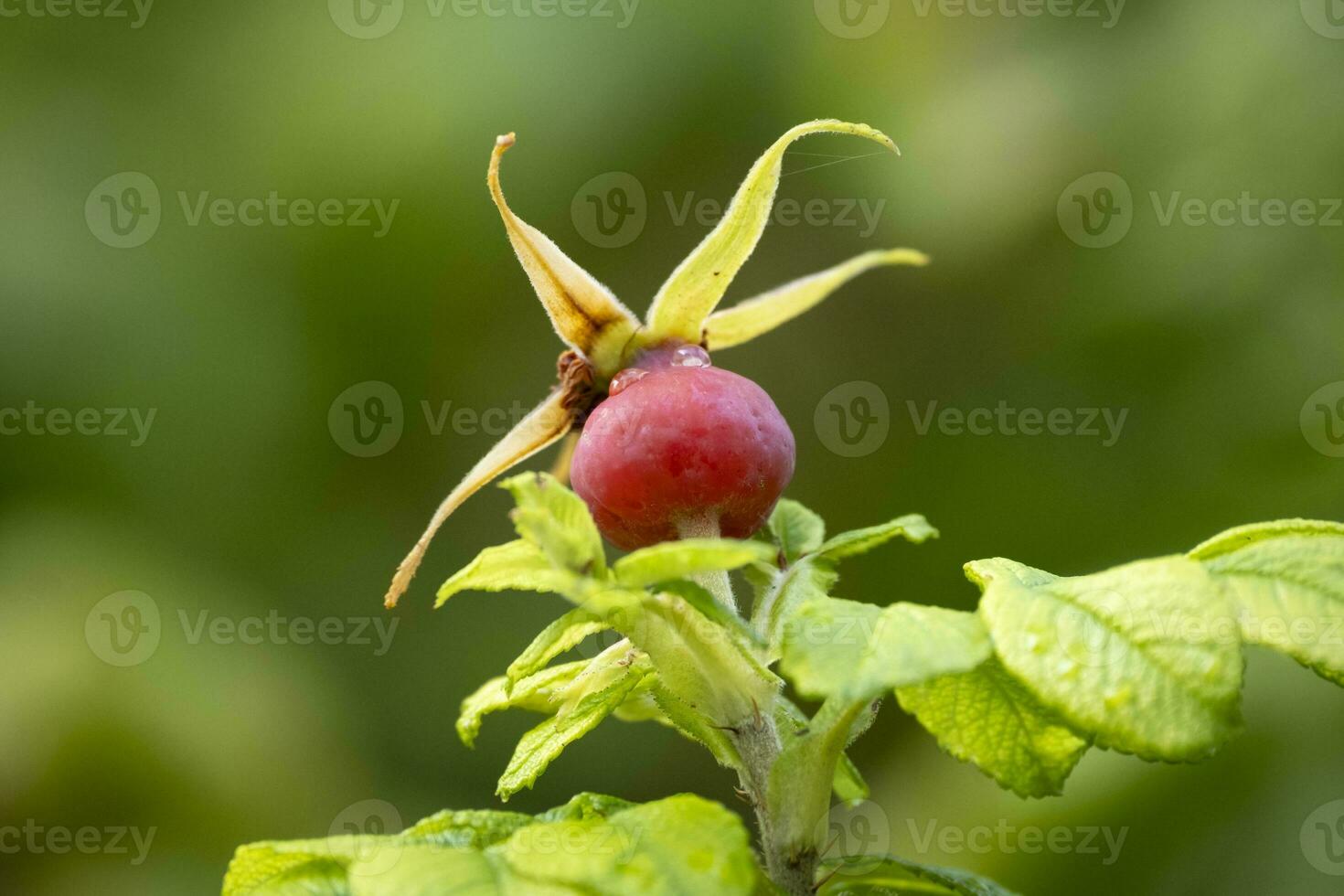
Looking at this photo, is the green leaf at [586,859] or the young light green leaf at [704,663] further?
the young light green leaf at [704,663]

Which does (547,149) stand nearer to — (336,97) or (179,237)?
(336,97)

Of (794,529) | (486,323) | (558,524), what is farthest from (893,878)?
(486,323)

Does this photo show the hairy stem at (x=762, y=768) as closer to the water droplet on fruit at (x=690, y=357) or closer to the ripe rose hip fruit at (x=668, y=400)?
the ripe rose hip fruit at (x=668, y=400)

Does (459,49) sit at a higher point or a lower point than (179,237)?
higher

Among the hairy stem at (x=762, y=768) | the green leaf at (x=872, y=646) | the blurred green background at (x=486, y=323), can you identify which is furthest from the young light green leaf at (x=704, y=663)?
the blurred green background at (x=486, y=323)

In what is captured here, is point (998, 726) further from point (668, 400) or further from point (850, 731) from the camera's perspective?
point (668, 400)

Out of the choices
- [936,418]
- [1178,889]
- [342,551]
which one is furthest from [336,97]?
[1178,889]
